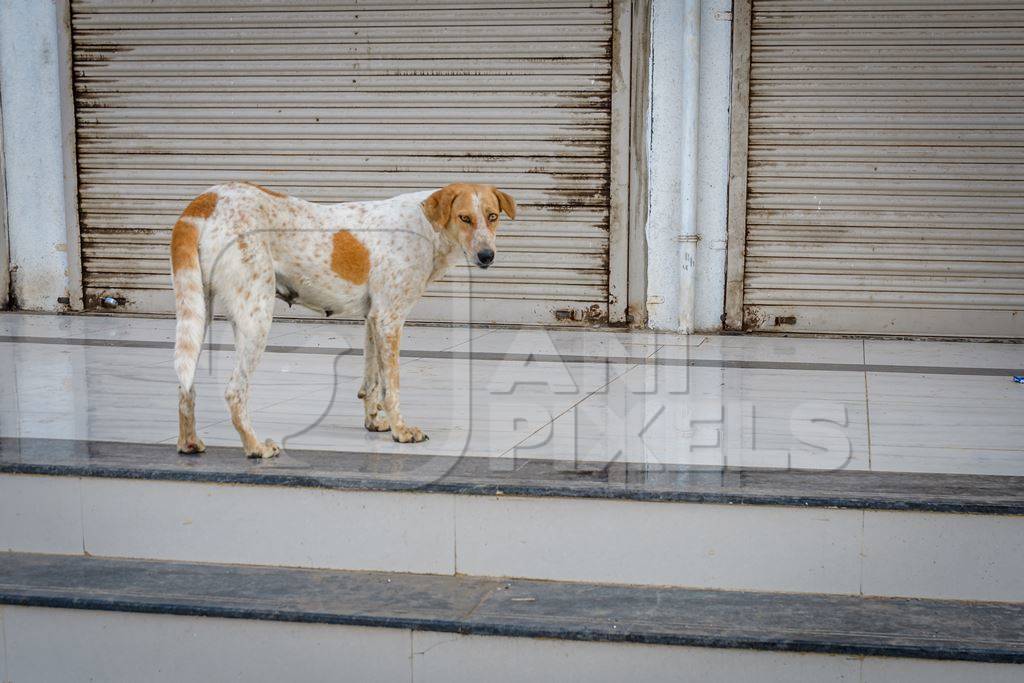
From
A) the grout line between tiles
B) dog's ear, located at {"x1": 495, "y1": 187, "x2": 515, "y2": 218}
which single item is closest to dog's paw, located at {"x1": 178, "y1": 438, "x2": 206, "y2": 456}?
the grout line between tiles

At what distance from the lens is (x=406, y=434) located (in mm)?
3963

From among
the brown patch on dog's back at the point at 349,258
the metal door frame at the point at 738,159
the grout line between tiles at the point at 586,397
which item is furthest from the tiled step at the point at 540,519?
the metal door frame at the point at 738,159

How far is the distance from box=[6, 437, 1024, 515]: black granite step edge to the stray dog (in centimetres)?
20

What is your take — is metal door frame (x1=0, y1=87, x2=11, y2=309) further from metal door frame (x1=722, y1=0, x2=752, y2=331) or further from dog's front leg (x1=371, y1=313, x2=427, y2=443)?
metal door frame (x1=722, y1=0, x2=752, y2=331)

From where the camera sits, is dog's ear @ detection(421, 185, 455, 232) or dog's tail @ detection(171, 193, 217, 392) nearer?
dog's tail @ detection(171, 193, 217, 392)

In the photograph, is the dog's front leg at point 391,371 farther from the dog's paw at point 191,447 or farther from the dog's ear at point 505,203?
the dog's paw at point 191,447

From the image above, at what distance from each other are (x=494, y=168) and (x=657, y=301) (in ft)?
4.36

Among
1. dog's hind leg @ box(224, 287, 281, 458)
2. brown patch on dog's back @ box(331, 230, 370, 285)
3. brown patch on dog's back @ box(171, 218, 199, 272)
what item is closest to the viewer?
brown patch on dog's back @ box(171, 218, 199, 272)

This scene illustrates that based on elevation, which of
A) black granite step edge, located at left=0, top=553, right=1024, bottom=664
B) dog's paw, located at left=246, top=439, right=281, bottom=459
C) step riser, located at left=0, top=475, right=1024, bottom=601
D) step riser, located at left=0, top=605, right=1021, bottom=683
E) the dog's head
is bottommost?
step riser, located at left=0, top=605, right=1021, bottom=683

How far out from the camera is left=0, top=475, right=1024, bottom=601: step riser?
319 centimetres

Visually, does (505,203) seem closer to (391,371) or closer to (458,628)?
(391,371)

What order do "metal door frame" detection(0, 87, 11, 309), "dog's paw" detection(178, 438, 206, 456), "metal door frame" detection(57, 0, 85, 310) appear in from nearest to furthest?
"dog's paw" detection(178, 438, 206, 456)
"metal door frame" detection(57, 0, 85, 310)
"metal door frame" detection(0, 87, 11, 309)

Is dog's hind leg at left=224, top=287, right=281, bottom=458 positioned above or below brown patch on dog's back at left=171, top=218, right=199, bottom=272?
below

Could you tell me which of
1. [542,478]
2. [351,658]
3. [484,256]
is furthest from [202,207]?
[351,658]
